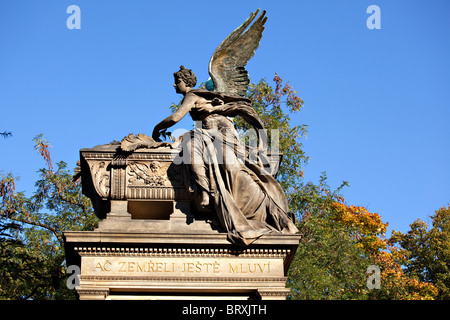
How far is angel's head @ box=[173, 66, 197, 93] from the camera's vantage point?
17.1m

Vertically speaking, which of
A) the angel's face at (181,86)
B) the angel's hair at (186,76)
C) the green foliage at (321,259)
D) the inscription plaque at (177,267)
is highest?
the angel's hair at (186,76)

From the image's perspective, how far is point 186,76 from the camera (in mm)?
17141

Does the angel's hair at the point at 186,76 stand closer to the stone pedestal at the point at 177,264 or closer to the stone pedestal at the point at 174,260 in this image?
the stone pedestal at the point at 174,260

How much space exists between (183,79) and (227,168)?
8.35ft

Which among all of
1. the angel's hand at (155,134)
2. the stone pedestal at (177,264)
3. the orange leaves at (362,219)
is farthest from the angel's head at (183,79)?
the orange leaves at (362,219)

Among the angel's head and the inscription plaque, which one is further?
the angel's head

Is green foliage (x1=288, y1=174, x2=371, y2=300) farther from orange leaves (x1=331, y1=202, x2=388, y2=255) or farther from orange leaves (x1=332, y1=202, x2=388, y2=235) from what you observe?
orange leaves (x1=332, y1=202, x2=388, y2=235)

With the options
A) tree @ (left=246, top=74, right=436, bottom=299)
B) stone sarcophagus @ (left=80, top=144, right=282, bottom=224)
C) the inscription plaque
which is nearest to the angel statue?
stone sarcophagus @ (left=80, top=144, right=282, bottom=224)

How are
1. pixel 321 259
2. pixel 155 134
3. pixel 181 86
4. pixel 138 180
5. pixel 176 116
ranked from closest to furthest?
pixel 138 180
pixel 176 116
pixel 155 134
pixel 181 86
pixel 321 259

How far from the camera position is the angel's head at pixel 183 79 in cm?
1708

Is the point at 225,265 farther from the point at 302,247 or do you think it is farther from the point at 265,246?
the point at 302,247

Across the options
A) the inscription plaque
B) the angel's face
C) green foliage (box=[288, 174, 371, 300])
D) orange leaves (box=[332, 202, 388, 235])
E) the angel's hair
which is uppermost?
orange leaves (box=[332, 202, 388, 235])

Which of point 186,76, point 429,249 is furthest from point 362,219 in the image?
point 186,76

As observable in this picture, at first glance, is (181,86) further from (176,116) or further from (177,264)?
(177,264)
